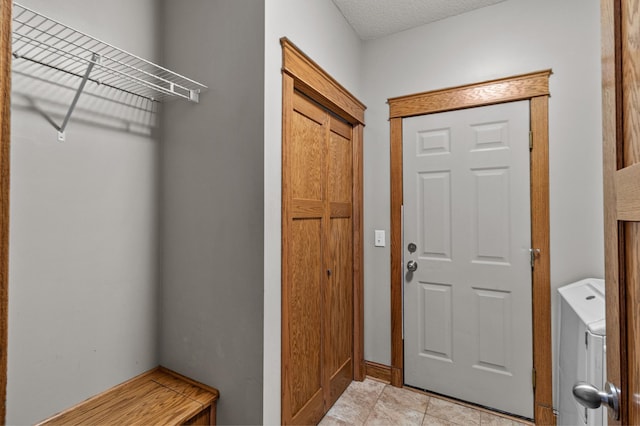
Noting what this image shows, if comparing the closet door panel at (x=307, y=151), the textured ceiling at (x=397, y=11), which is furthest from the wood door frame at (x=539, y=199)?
the closet door panel at (x=307, y=151)

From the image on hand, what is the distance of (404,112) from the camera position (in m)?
2.27

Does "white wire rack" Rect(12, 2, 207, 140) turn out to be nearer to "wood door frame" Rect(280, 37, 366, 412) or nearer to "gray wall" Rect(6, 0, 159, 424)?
"gray wall" Rect(6, 0, 159, 424)

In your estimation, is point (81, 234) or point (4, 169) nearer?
point (4, 169)

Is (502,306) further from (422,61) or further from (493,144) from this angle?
(422,61)

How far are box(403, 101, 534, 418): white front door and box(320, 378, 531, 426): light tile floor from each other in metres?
0.09

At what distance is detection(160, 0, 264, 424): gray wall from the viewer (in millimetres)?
1374

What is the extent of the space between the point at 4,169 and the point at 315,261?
1.47 meters

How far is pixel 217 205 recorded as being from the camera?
1.47 metres

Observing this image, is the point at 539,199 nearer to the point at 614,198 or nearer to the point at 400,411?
the point at 614,198

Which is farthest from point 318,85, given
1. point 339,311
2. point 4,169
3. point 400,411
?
point 400,411

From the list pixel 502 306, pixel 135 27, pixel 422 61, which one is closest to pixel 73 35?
pixel 135 27

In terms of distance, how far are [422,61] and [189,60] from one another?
5.15 feet

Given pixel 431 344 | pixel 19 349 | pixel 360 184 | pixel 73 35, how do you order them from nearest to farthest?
1. pixel 19 349
2. pixel 73 35
3. pixel 431 344
4. pixel 360 184

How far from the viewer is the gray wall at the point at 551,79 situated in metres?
1.79
